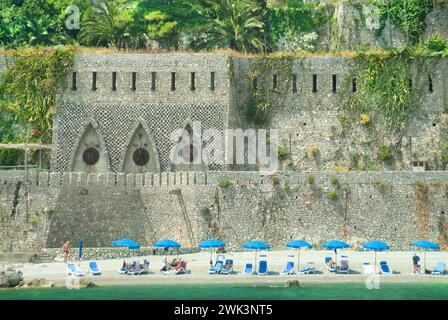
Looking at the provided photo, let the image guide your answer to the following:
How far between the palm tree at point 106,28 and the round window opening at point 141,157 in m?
9.37

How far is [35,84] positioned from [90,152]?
5.35 m

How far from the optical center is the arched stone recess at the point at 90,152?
7962cm

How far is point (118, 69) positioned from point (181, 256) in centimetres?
1451

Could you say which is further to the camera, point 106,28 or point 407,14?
point 407,14

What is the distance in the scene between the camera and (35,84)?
3169 inches

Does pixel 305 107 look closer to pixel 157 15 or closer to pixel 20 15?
pixel 157 15

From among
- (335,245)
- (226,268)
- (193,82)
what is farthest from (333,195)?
(193,82)

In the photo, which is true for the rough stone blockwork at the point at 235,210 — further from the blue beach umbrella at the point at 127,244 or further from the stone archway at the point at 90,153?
the blue beach umbrella at the point at 127,244

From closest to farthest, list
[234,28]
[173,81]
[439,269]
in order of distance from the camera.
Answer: [439,269] → [173,81] → [234,28]

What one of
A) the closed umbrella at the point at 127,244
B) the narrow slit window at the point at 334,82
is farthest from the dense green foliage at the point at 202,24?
the closed umbrella at the point at 127,244

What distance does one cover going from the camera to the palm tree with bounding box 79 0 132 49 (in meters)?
86.7

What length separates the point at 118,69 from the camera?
79.9 metres

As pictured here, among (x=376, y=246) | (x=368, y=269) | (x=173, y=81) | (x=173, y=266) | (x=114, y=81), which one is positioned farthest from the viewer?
(x=114, y=81)

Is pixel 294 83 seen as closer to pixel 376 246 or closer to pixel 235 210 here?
pixel 235 210
